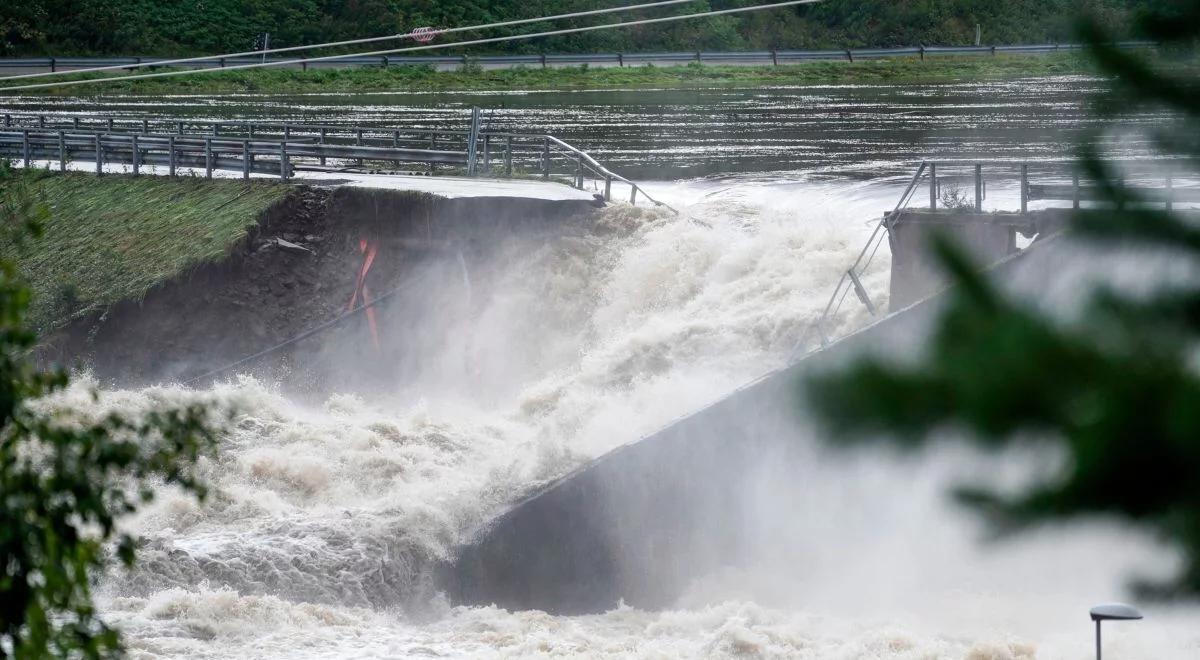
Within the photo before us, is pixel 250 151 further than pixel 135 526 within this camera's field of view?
Yes

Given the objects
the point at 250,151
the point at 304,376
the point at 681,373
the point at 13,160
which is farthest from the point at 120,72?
the point at 681,373

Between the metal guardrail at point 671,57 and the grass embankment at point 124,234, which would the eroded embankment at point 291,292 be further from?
the metal guardrail at point 671,57

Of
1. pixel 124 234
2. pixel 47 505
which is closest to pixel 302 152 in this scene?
pixel 124 234

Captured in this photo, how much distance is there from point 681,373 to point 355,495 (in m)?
4.75

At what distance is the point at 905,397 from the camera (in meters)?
2.52

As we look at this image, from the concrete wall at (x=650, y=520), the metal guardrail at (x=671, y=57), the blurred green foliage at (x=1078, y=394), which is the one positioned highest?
the metal guardrail at (x=671, y=57)

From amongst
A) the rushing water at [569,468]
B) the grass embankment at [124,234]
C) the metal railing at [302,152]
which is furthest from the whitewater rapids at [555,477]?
the metal railing at [302,152]

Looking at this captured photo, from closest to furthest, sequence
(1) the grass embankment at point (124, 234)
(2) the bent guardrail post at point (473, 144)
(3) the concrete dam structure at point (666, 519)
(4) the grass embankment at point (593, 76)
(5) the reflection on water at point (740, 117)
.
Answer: (3) the concrete dam structure at point (666, 519) → (1) the grass embankment at point (124, 234) → (2) the bent guardrail post at point (473, 144) → (5) the reflection on water at point (740, 117) → (4) the grass embankment at point (593, 76)

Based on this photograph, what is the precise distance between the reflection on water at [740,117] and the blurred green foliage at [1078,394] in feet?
86.4

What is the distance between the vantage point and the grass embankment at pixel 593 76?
60750mm

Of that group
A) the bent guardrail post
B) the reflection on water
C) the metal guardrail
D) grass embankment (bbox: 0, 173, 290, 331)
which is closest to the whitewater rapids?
grass embankment (bbox: 0, 173, 290, 331)

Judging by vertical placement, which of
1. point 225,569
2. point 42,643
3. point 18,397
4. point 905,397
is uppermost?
point 905,397

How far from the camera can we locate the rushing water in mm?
13703

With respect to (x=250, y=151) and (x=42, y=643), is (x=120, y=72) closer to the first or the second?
(x=250, y=151)
